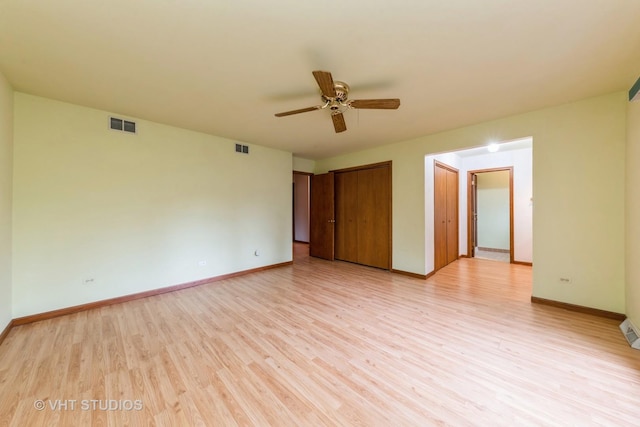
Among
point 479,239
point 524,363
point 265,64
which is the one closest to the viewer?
point 524,363

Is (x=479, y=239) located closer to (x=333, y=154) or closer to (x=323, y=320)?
(x=333, y=154)

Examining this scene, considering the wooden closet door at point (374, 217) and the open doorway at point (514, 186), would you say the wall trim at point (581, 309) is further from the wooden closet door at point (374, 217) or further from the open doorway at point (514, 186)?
the wooden closet door at point (374, 217)

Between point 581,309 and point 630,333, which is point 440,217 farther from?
point 630,333

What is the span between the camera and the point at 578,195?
2766mm

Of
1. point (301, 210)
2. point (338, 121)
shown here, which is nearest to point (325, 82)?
point (338, 121)

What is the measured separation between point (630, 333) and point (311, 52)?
3884 mm

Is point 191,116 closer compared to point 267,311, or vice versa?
point 267,311

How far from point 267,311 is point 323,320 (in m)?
0.73

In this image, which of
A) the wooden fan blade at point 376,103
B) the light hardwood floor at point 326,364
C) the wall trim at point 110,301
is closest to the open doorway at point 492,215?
the light hardwood floor at point 326,364

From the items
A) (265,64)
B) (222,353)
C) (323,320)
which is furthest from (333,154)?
(222,353)

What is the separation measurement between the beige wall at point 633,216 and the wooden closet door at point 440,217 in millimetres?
2245

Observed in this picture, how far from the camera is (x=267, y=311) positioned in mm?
2861

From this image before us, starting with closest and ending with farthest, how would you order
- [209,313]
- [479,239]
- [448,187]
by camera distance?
[209,313] < [448,187] < [479,239]

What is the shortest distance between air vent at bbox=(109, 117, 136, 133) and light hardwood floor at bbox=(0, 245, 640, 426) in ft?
7.65
